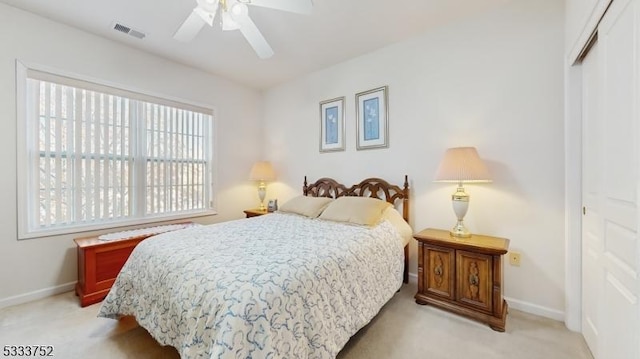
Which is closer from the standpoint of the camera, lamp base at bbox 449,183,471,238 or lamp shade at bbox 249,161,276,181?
lamp base at bbox 449,183,471,238

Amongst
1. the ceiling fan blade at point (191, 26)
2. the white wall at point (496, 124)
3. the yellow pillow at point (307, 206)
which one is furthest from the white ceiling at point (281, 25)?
the yellow pillow at point (307, 206)

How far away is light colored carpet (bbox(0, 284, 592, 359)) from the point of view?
5.41 ft

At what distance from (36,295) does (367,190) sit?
11.4 ft

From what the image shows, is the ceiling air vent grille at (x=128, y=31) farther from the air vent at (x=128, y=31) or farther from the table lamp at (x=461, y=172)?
the table lamp at (x=461, y=172)

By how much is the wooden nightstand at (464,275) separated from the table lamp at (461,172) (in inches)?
7.4

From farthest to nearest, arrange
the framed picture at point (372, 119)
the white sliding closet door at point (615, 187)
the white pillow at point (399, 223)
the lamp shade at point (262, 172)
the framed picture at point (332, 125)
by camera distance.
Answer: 1. the lamp shade at point (262, 172)
2. the framed picture at point (332, 125)
3. the framed picture at point (372, 119)
4. the white pillow at point (399, 223)
5. the white sliding closet door at point (615, 187)

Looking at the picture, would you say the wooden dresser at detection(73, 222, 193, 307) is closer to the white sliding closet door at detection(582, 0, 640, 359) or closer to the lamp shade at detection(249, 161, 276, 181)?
the lamp shade at detection(249, 161, 276, 181)

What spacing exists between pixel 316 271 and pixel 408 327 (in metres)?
1.07

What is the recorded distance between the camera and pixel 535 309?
2127mm

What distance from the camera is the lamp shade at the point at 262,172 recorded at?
154 inches

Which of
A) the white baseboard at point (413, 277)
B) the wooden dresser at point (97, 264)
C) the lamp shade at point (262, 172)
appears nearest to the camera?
the wooden dresser at point (97, 264)

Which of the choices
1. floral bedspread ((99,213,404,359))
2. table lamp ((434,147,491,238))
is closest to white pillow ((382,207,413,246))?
floral bedspread ((99,213,404,359))

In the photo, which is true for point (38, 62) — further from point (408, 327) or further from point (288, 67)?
point (408, 327)

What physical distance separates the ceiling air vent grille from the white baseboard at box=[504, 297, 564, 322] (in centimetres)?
444
